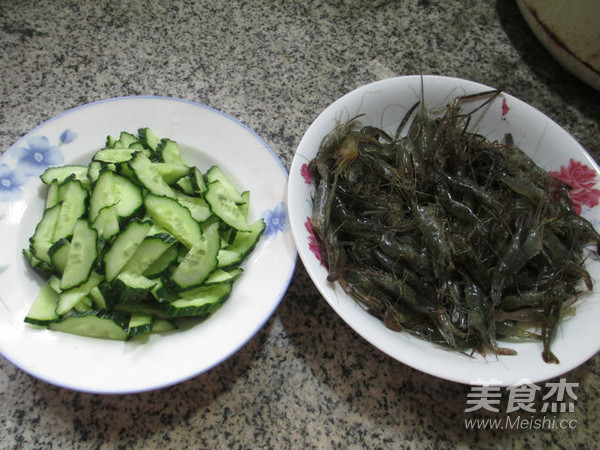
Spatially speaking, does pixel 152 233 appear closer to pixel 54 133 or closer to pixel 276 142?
pixel 54 133

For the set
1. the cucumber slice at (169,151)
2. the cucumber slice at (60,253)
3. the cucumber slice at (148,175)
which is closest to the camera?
the cucumber slice at (60,253)

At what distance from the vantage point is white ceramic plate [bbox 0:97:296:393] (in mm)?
1163

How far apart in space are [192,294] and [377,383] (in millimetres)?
630

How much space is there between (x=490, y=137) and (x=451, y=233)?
1.52ft

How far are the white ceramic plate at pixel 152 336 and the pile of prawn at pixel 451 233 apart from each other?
0.65 ft

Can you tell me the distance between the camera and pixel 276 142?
1.78m

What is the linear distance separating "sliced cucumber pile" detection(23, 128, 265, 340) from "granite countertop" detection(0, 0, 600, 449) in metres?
0.24

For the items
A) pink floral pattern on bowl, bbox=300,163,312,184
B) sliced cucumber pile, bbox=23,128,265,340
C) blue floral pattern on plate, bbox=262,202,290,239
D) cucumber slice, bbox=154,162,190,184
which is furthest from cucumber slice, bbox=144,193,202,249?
pink floral pattern on bowl, bbox=300,163,312,184

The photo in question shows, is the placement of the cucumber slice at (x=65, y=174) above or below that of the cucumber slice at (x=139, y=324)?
above

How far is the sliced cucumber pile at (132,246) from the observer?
47.7 inches

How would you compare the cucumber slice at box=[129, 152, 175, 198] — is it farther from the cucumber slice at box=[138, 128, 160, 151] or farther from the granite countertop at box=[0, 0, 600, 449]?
the granite countertop at box=[0, 0, 600, 449]

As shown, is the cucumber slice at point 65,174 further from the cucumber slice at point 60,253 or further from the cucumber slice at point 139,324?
the cucumber slice at point 139,324

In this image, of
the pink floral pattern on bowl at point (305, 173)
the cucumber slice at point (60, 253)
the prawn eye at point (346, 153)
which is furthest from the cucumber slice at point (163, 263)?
the prawn eye at point (346, 153)

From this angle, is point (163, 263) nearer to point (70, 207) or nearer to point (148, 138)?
point (70, 207)
